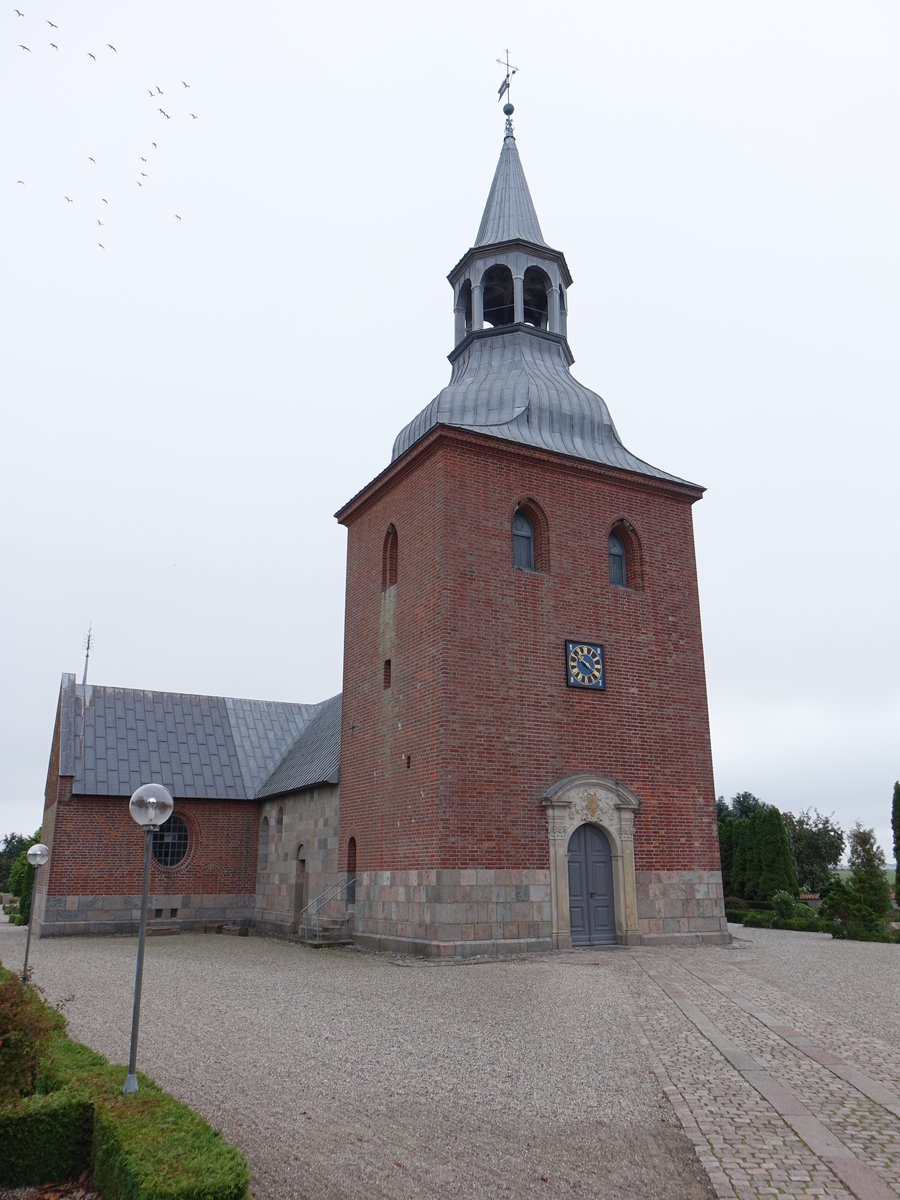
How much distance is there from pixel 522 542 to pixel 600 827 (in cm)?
580

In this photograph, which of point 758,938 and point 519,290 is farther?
point 519,290

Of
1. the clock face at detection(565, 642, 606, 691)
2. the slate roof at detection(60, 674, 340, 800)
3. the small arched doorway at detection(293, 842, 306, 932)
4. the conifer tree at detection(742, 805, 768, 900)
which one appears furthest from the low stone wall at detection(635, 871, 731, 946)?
the conifer tree at detection(742, 805, 768, 900)

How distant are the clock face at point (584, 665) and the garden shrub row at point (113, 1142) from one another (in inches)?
494

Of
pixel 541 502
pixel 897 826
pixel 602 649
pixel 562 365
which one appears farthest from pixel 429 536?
pixel 897 826

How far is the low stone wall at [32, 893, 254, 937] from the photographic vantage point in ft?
76.1

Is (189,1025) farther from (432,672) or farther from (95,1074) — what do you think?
(432,672)

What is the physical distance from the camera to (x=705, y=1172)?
5.29 m

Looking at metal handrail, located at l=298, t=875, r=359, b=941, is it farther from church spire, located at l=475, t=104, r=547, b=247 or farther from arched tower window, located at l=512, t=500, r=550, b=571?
church spire, located at l=475, t=104, r=547, b=247

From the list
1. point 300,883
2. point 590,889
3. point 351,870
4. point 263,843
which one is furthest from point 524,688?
point 263,843

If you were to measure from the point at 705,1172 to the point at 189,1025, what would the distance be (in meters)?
6.07

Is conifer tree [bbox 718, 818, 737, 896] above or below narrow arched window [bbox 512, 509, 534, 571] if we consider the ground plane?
below

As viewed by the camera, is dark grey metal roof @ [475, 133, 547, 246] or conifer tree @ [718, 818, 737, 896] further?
conifer tree @ [718, 818, 737, 896]

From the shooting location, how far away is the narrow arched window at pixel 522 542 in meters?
18.5

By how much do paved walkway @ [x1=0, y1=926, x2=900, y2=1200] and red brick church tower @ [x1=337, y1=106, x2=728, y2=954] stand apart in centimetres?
289
